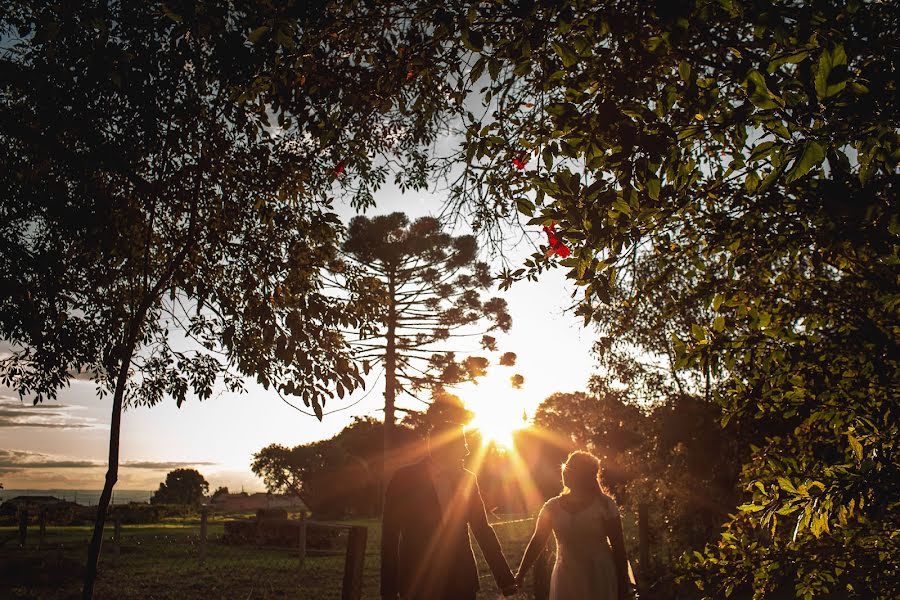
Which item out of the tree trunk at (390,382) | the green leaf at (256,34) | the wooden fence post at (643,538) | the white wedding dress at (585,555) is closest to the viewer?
the green leaf at (256,34)

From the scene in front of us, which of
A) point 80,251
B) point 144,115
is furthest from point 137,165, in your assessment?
point 80,251

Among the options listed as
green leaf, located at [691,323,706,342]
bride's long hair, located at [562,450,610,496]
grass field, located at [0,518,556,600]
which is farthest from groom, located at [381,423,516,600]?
grass field, located at [0,518,556,600]

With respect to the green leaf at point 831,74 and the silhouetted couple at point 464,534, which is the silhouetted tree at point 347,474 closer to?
the silhouetted couple at point 464,534

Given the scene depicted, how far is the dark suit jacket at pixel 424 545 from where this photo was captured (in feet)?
14.5

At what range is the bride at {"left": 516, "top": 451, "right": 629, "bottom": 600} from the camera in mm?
5102

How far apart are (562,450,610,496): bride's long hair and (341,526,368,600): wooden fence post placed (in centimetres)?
197

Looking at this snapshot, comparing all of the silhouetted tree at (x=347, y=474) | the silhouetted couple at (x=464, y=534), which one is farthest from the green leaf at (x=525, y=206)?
the silhouetted tree at (x=347, y=474)

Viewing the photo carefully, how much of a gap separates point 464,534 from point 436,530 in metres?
0.27

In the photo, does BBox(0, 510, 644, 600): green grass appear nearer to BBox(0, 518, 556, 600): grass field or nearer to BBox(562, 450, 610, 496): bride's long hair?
BBox(0, 518, 556, 600): grass field

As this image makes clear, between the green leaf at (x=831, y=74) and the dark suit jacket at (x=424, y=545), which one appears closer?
the green leaf at (x=831, y=74)

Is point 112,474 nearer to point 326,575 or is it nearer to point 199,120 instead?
point 199,120

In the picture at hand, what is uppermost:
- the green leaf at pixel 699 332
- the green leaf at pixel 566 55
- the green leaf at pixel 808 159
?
the green leaf at pixel 566 55

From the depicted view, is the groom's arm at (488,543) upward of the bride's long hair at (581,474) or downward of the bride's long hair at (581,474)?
downward

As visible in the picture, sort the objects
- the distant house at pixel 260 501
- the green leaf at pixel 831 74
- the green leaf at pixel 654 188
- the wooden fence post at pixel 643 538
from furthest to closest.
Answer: the distant house at pixel 260 501, the wooden fence post at pixel 643 538, the green leaf at pixel 654 188, the green leaf at pixel 831 74
